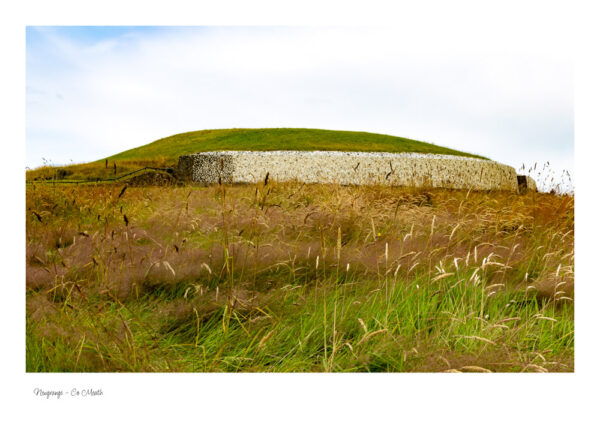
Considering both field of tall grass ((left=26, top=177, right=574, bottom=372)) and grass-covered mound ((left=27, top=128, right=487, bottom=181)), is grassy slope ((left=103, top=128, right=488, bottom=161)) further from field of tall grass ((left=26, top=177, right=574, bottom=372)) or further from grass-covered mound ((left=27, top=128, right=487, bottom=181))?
field of tall grass ((left=26, top=177, right=574, bottom=372))

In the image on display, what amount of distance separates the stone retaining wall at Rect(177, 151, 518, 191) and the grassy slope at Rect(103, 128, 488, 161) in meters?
3.98

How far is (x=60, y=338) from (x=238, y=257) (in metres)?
0.91

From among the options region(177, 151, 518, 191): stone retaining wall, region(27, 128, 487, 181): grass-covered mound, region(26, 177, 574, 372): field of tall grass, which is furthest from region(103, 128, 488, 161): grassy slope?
region(26, 177, 574, 372): field of tall grass

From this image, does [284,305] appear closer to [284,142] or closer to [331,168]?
[331,168]

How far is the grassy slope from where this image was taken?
576 inches

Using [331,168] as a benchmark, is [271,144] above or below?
above

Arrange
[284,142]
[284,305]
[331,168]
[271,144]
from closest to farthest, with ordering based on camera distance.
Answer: [284,305] → [331,168] → [271,144] → [284,142]

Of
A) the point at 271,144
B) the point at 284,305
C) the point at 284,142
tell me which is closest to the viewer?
the point at 284,305

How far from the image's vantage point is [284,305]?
6.64ft

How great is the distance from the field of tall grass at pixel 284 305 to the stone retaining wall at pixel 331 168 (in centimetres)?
605

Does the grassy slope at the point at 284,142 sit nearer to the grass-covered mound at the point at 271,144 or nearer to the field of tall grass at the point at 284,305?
the grass-covered mound at the point at 271,144

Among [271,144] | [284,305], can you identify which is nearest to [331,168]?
[271,144]

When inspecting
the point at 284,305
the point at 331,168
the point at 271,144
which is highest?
the point at 271,144

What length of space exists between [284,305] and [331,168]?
7.57m
